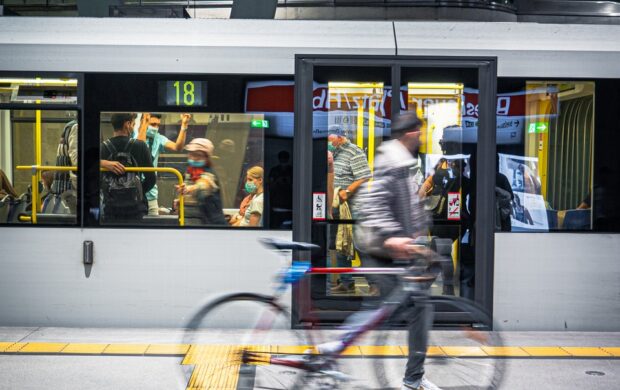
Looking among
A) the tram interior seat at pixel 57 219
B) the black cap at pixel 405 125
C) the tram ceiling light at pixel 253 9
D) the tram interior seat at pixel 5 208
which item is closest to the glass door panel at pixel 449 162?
the tram ceiling light at pixel 253 9

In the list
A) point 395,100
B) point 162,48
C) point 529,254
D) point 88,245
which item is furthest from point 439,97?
point 88,245

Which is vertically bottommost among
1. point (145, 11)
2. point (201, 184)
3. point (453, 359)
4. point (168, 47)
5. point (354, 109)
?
point (453, 359)

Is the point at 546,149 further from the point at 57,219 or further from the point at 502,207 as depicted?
the point at 57,219

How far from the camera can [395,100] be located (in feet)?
25.1

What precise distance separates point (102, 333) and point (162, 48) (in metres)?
2.70

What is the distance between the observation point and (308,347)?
16.0ft

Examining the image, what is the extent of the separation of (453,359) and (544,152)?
3.23 metres

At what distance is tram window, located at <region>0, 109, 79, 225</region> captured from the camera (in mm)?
7492

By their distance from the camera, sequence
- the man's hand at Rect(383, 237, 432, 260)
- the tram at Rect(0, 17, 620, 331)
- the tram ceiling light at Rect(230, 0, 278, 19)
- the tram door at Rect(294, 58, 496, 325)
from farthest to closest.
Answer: the tram ceiling light at Rect(230, 0, 278, 19), the tram door at Rect(294, 58, 496, 325), the tram at Rect(0, 17, 620, 331), the man's hand at Rect(383, 237, 432, 260)

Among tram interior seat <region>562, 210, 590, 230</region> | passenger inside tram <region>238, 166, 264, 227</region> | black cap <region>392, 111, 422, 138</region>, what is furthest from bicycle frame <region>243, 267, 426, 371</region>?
tram interior seat <region>562, 210, 590, 230</region>

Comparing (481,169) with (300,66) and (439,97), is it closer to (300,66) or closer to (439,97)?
(439,97)

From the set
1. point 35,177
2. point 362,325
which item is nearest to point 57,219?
point 35,177

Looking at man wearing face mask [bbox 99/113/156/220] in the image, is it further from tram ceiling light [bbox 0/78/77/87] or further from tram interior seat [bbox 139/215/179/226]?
tram ceiling light [bbox 0/78/77/87]

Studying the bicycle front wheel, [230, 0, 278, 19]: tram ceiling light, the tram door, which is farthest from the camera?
[230, 0, 278, 19]: tram ceiling light
